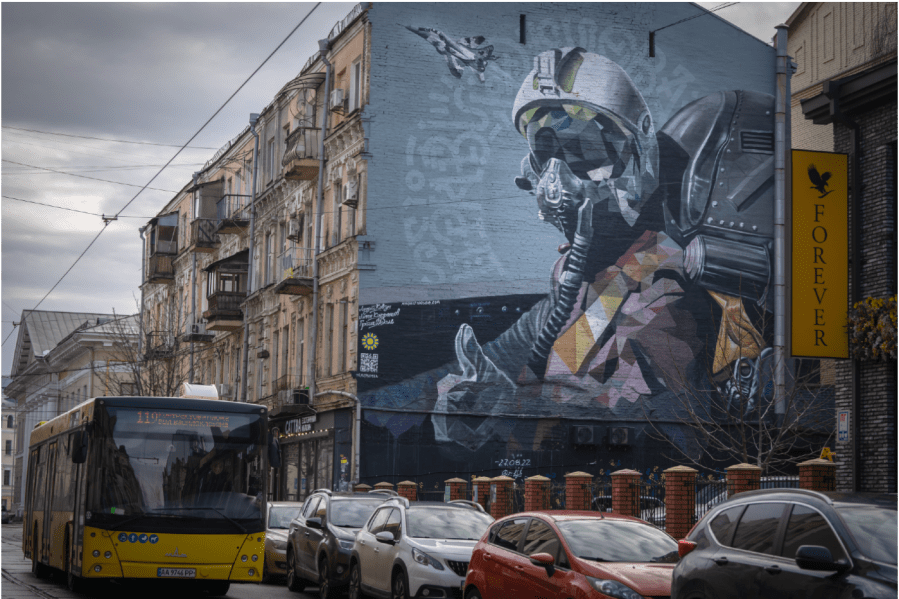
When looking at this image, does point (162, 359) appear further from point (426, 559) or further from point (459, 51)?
point (426, 559)

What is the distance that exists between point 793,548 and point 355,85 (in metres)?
30.2

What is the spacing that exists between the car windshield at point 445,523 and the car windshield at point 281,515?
7420 millimetres

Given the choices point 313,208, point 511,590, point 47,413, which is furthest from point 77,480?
point 47,413

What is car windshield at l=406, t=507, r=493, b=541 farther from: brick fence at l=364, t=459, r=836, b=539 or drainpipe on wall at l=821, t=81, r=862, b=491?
drainpipe on wall at l=821, t=81, r=862, b=491

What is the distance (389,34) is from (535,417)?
12372 mm

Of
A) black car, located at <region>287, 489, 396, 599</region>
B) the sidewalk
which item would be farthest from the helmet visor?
the sidewalk

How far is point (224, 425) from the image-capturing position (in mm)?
17016

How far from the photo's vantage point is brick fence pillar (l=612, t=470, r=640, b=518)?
21.3 metres

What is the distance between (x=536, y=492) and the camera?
81.8ft

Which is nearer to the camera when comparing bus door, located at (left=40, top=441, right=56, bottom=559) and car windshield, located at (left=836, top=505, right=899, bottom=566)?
car windshield, located at (left=836, top=505, right=899, bottom=566)

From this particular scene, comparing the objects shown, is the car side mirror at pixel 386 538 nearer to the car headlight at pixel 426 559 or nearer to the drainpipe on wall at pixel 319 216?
the car headlight at pixel 426 559

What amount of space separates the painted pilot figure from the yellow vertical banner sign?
1513cm

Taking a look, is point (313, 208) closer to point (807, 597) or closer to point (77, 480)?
point (77, 480)

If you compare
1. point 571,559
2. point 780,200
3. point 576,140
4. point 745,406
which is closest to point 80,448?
point 571,559
